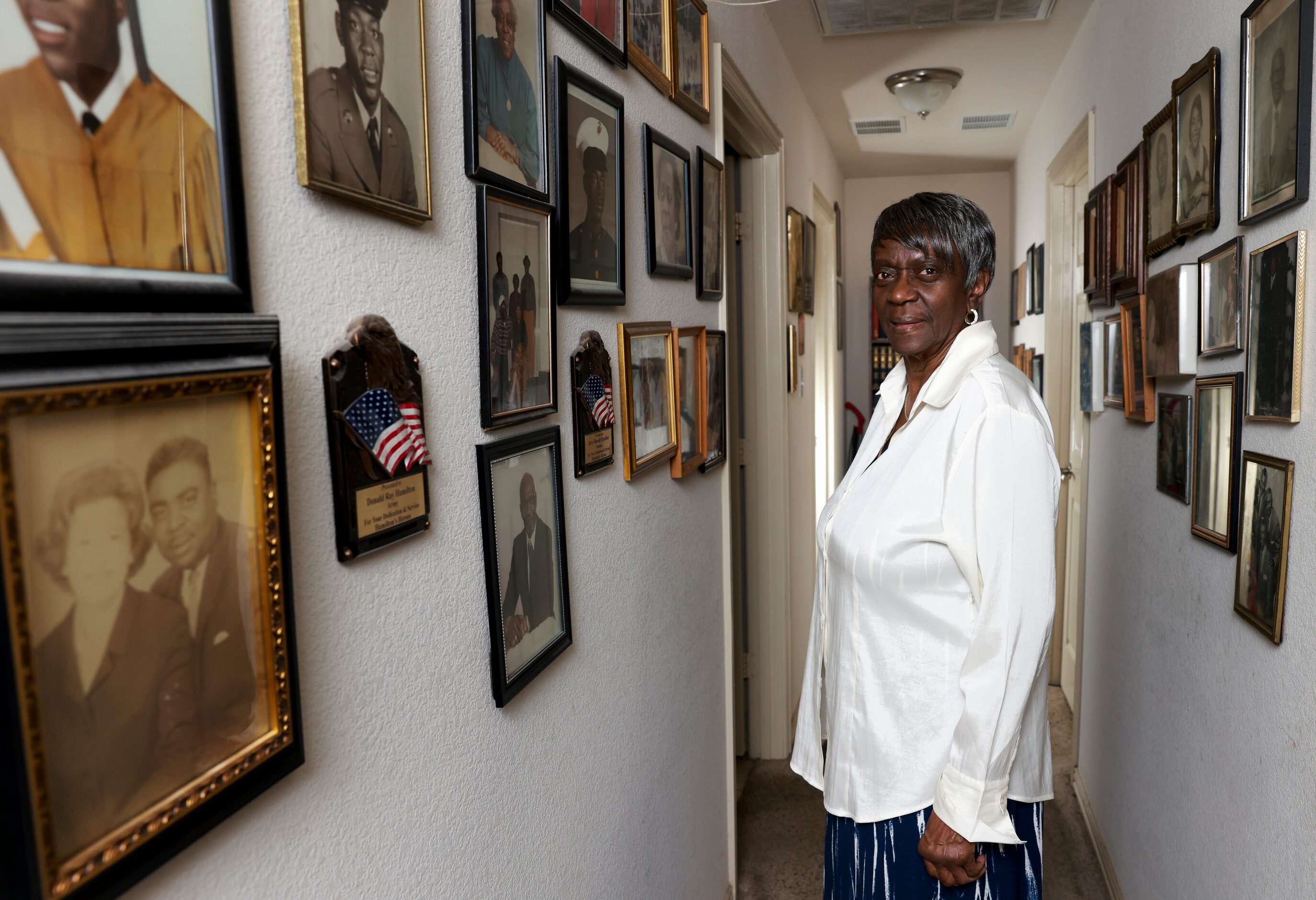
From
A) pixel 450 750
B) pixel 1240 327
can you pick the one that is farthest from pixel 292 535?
pixel 1240 327

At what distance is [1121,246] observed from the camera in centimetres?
250

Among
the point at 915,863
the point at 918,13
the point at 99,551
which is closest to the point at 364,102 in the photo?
the point at 99,551

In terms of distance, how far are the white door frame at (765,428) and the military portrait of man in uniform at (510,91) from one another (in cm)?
172

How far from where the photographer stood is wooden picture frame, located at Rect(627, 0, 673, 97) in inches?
58.9

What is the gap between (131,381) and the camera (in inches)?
20.0

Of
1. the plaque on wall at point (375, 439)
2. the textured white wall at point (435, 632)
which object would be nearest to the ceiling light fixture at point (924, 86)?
the textured white wall at point (435, 632)

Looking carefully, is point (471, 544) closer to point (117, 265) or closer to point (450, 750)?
point (450, 750)

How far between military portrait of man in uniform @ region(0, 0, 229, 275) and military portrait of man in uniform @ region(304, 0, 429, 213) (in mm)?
122

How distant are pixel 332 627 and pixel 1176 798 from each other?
1.91m

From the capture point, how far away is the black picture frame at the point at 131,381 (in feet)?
1.47

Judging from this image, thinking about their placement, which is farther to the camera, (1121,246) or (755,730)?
(755,730)

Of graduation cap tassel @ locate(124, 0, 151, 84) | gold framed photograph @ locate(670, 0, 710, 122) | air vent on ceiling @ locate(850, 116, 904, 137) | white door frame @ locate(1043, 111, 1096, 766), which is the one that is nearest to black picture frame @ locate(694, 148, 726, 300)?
gold framed photograph @ locate(670, 0, 710, 122)

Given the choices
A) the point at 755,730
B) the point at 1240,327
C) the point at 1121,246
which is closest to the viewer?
the point at 1240,327

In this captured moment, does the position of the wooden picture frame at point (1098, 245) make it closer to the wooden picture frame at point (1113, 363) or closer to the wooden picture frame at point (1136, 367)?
the wooden picture frame at point (1113, 363)
